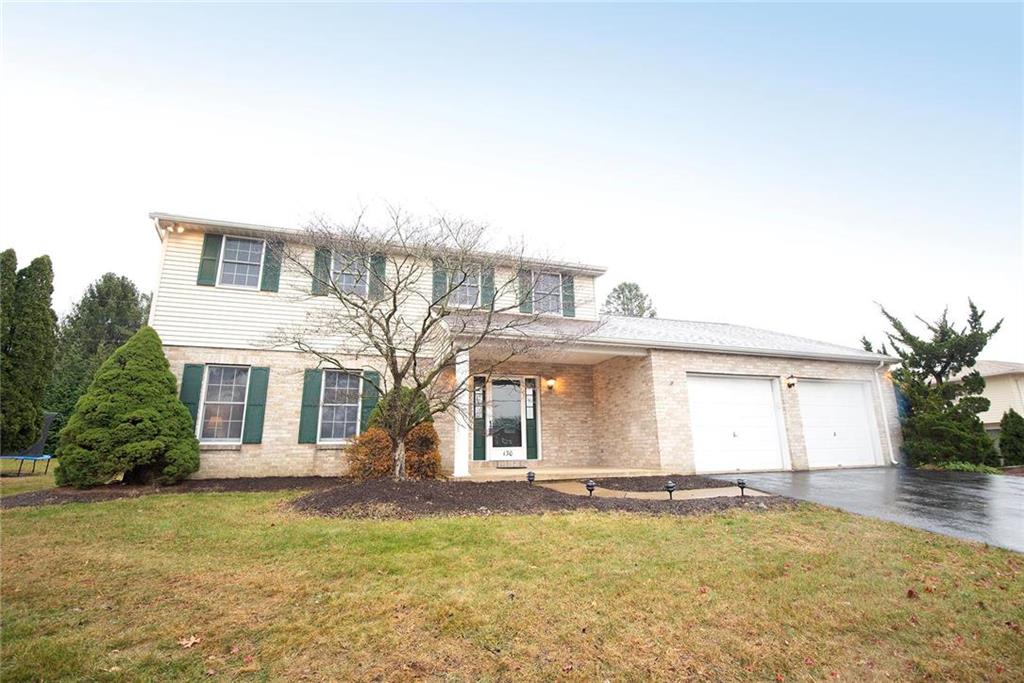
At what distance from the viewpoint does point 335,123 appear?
1232 centimetres

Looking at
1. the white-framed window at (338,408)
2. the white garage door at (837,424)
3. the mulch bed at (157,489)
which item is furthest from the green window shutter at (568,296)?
the mulch bed at (157,489)

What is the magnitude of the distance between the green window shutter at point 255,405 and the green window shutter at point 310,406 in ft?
2.69

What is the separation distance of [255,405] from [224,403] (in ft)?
2.33

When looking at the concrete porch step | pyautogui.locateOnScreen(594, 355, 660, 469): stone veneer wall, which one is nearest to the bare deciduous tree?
the concrete porch step

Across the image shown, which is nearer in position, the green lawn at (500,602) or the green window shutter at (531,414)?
the green lawn at (500,602)

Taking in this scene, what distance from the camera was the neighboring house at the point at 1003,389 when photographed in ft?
57.9

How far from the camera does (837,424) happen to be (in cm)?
1240

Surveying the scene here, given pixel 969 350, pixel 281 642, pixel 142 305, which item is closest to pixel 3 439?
pixel 281 642

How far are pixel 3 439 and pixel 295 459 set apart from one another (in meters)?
8.82

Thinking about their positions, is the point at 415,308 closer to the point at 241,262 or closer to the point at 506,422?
the point at 506,422

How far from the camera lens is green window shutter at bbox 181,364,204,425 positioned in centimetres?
956

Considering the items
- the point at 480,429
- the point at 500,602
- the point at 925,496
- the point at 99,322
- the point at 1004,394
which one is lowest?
the point at 500,602

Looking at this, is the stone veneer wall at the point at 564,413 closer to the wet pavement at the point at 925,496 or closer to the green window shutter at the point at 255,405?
the wet pavement at the point at 925,496

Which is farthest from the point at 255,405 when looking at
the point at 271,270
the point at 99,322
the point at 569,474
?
the point at 99,322
